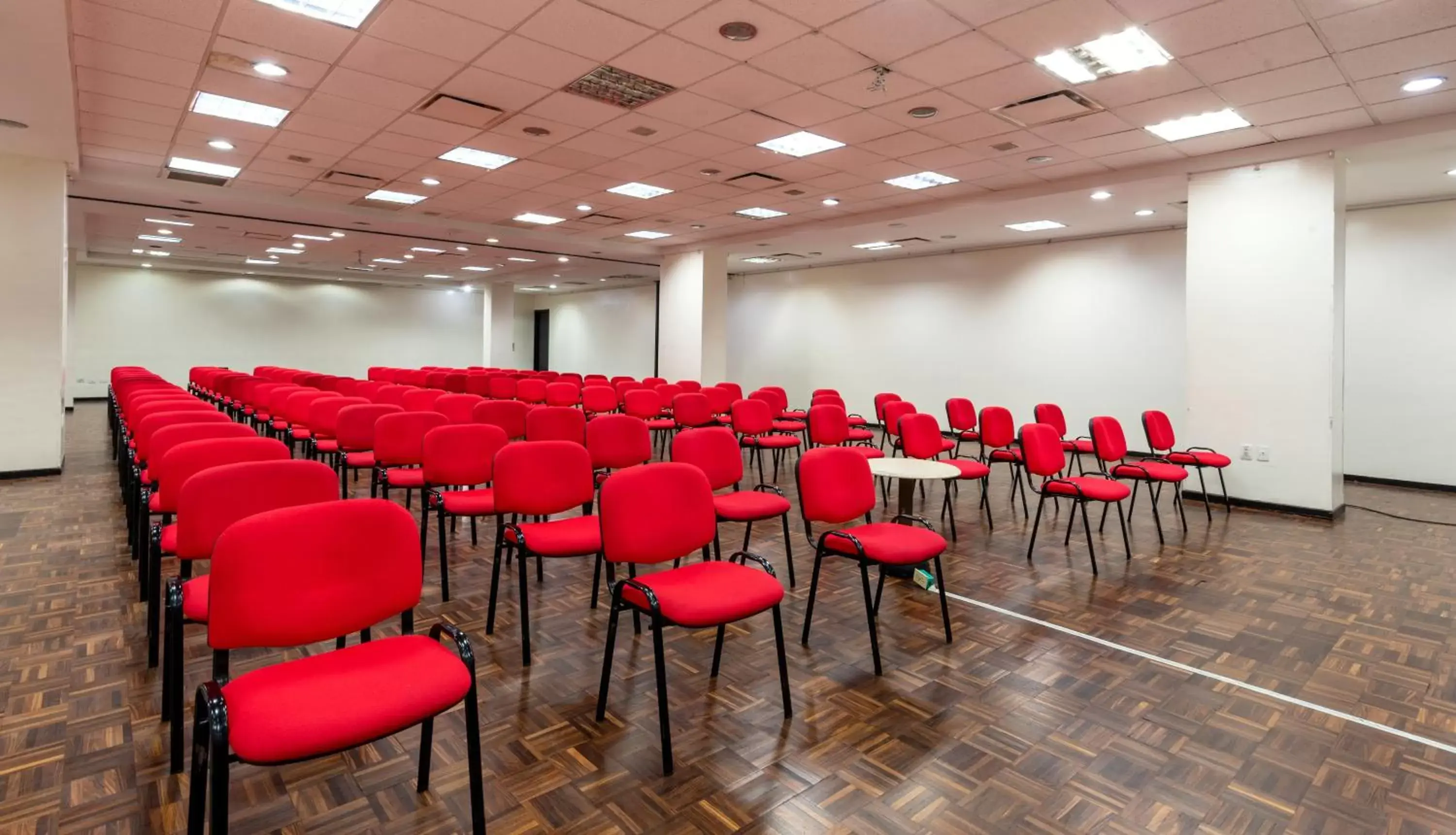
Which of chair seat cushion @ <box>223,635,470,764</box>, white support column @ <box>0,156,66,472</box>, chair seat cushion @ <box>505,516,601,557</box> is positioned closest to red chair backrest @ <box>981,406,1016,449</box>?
chair seat cushion @ <box>505,516,601,557</box>

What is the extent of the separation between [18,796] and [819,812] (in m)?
2.42

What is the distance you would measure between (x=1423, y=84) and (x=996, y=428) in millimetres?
3896

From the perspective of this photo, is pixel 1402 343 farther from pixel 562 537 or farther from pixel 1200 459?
pixel 562 537

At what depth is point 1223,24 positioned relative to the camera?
14.6 feet

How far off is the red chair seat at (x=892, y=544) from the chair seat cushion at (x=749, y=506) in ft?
2.04

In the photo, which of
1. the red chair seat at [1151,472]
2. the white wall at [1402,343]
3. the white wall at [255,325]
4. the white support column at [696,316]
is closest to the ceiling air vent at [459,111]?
the red chair seat at [1151,472]

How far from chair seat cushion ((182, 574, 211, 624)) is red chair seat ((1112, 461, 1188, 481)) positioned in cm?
613

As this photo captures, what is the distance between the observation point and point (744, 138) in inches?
272

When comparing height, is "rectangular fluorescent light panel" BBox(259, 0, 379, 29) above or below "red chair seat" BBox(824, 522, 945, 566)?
above

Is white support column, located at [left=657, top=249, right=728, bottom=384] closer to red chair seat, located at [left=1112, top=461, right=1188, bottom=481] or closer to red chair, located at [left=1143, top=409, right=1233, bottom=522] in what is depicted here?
red chair, located at [left=1143, top=409, right=1233, bottom=522]

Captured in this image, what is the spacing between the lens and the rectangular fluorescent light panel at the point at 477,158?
24.9ft

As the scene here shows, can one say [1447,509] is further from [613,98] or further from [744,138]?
[613,98]

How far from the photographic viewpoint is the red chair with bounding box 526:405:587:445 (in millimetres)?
5727

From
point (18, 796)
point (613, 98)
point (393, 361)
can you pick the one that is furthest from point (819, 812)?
point (393, 361)
